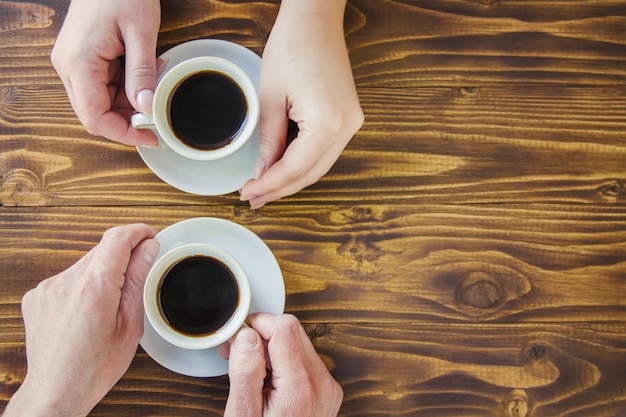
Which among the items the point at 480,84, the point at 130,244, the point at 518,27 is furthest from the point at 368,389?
the point at 518,27

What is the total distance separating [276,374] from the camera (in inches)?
35.8

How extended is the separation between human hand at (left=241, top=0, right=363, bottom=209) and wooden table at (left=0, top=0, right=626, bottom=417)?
12 centimetres

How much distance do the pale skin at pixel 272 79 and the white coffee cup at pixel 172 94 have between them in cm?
2

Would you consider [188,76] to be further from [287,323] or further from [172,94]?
[287,323]

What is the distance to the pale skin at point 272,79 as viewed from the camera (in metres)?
0.90

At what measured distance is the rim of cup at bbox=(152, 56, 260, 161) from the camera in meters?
0.89

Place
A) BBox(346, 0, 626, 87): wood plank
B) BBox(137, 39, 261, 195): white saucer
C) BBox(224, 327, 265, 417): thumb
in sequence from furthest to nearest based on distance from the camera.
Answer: BBox(346, 0, 626, 87): wood plank → BBox(137, 39, 261, 195): white saucer → BBox(224, 327, 265, 417): thumb

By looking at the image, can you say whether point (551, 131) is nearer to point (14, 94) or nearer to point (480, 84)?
point (480, 84)

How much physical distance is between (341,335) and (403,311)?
0.42 feet

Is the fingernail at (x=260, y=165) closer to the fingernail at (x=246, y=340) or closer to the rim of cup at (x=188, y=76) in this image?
the rim of cup at (x=188, y=76)

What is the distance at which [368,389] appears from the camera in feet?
3.47

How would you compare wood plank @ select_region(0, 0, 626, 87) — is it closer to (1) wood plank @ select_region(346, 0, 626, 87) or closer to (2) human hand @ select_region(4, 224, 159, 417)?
(1) wood plank @ select_region(346, 0, 626, 87)

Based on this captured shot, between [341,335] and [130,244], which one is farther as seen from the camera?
[341,335]

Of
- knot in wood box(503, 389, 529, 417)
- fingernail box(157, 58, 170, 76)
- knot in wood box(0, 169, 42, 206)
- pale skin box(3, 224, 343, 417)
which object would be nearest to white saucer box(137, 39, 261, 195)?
Result: fingernail box(157, 58, 170, 76)
